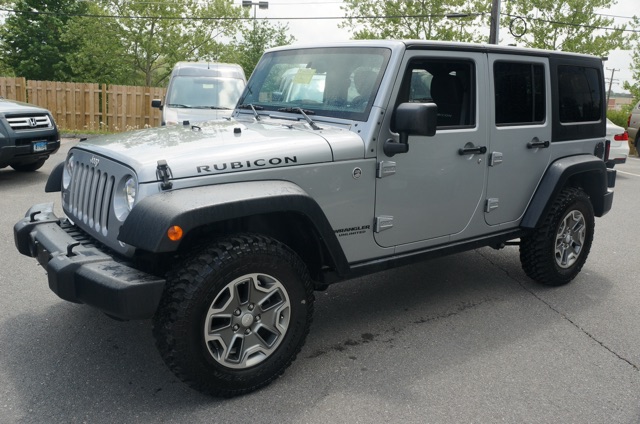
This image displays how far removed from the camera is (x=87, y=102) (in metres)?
20.1

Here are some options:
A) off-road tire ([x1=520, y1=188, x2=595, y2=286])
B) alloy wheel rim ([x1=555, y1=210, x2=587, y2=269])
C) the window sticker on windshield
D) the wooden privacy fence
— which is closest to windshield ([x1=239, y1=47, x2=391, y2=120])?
the window sticker on windshield

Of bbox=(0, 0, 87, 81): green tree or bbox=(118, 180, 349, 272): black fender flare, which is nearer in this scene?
bbox=(118, 180, 349, 272): black fender flare

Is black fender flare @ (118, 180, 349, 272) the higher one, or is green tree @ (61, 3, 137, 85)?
green tree @ (61, 3, 137, 85)

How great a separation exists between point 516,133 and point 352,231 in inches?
69.5

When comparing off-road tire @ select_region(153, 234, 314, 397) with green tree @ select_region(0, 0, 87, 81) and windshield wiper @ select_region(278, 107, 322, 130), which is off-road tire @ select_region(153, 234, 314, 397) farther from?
green tree @ select_region(0, 0, 87, 81)

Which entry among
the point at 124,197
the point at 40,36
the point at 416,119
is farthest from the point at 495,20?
the point at 40,36

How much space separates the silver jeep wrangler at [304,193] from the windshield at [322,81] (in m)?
0.01

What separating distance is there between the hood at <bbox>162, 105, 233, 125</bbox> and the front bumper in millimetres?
7453

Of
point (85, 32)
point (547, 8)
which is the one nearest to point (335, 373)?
point (547, 8)

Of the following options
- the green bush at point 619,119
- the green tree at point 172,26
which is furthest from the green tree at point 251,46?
the green bush at point 619,119

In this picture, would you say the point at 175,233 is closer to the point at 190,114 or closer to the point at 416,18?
the point at 190,114

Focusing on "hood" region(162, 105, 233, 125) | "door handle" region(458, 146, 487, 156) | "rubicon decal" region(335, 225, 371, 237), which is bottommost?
"rubicon decal" region(335, 225, 371, 237)

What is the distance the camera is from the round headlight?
389 centimetres

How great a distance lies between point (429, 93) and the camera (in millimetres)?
4117
